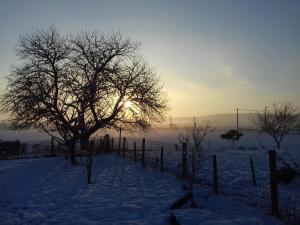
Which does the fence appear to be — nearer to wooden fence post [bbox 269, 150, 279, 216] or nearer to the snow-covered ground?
wooden fence post [bbox 269, 150, 279, 216]

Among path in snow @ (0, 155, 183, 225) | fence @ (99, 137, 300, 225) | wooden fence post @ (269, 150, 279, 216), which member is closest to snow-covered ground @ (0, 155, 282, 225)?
path in snow @ (0, 155, 183, 225)

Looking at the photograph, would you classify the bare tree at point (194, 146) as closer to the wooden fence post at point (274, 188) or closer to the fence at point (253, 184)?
the fence at point (253, 184)

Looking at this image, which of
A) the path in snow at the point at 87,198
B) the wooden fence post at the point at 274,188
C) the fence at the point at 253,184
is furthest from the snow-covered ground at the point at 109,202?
the fence at the point at 253,184

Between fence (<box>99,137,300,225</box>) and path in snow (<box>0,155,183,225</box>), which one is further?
path in snow (<box>0,155,183,225</box>)

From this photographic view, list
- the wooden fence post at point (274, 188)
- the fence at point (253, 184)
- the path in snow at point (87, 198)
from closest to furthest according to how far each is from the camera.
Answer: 1. the wooden fence post at point (274, 188)
2. the fence at point (253, 184)
3. the path in snow at point (87, 198)

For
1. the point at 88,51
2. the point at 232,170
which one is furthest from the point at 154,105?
the point at 232,170

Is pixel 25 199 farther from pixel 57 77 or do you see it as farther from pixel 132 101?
pixel 132 101

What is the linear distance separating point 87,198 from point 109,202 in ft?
3.33

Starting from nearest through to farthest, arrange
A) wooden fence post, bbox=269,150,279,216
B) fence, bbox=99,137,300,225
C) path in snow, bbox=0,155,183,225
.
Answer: wooden fence post, bbox=269,150,279,216 < fence, bbox=99,137,300,225 < path in snow, bbox=0,155,183,225

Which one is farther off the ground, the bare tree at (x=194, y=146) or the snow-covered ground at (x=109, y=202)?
the bare tree at (x=194, y=146)

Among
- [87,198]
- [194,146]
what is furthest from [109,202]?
[194,146]


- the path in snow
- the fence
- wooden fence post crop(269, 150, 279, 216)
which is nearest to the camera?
wooden fence post crop(269, 150, 279, 216)

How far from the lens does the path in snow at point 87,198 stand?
28.5ft

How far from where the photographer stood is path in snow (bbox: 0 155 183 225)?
867 centimetres
